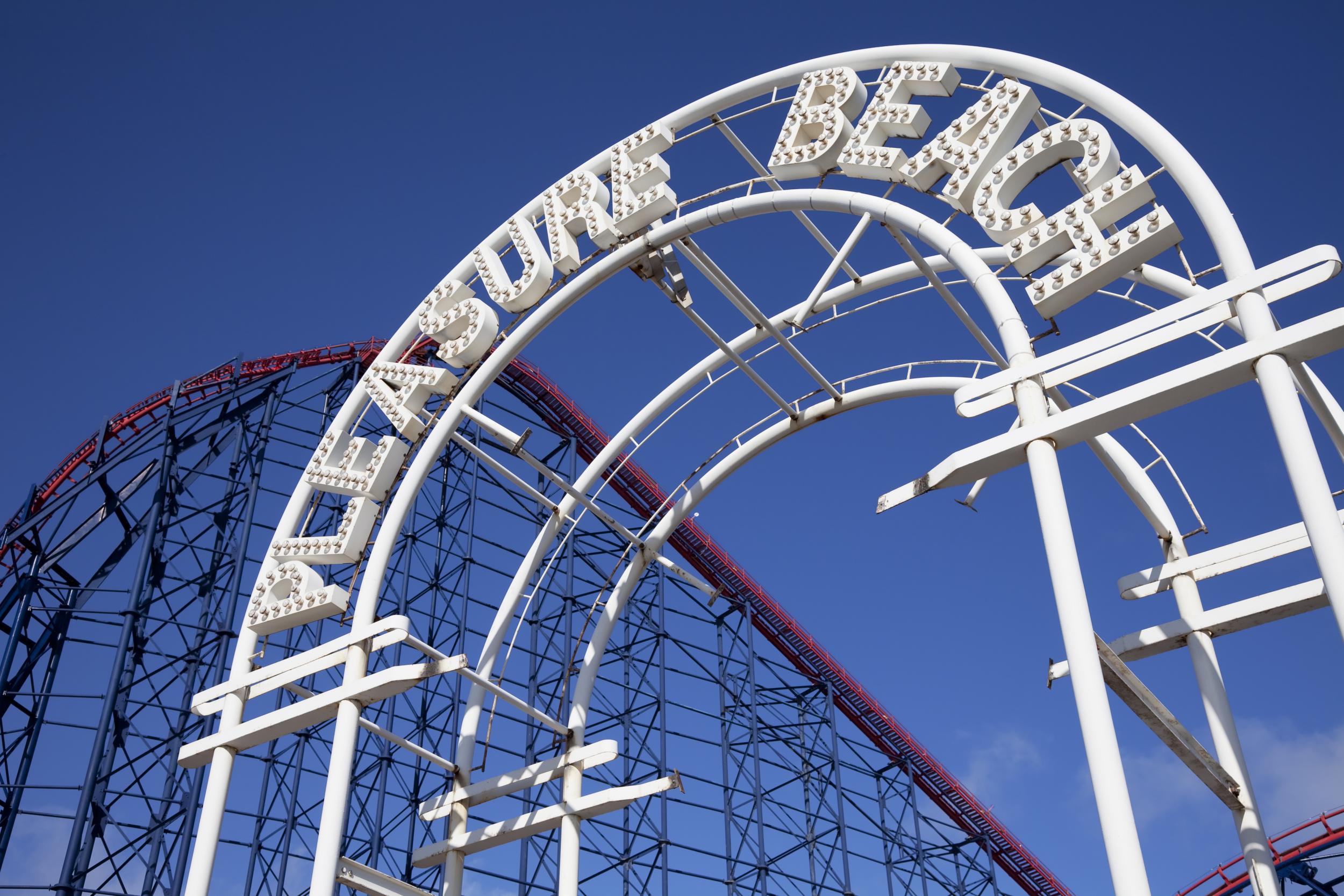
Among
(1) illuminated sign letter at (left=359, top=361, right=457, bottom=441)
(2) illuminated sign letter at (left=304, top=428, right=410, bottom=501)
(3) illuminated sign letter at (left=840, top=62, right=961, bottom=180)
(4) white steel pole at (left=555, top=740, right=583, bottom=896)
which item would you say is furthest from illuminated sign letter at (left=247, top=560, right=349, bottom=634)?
(3) illuminated sign letter at (left=840, top=62, right=961, bottom=180)

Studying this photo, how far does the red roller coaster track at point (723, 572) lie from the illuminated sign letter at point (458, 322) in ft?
27.8

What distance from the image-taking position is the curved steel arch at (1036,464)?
15.2ft

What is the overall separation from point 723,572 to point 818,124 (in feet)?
53.1

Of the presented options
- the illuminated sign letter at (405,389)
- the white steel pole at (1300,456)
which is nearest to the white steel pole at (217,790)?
the illuminated sign letter at (405,389)

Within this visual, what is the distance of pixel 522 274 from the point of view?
8.54 meters

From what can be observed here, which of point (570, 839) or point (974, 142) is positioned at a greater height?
point (974, 142)

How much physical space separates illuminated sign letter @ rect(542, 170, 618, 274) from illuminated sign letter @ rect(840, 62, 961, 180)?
5.51ft

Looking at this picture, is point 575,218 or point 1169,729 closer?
point 1169,729

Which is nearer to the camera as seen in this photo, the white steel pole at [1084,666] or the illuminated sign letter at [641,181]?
the white steel pole at [1084,666]

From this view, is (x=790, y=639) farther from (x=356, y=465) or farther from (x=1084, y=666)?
(x=1084, y=666)

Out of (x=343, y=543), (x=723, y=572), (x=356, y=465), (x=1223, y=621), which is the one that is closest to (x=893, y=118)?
(x=1223, y=621)

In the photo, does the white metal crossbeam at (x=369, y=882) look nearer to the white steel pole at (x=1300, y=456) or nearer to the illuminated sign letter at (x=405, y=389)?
the illuminated sign letter at (x=405, y=389)

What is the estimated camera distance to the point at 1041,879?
88.3 ft

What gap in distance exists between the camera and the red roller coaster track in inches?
773
